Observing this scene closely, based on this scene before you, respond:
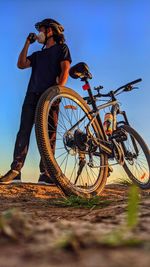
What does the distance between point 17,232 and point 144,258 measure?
0.37 meters

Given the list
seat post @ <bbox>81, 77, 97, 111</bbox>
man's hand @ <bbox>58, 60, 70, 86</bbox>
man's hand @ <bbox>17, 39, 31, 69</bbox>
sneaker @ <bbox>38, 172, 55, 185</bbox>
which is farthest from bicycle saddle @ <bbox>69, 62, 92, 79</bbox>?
sneaker @ <bbox>38, 172, 55, 185</bbox>

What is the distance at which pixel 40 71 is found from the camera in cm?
484

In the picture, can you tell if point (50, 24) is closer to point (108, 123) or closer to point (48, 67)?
point (48, 67)

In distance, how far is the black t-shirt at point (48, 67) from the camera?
4.77m

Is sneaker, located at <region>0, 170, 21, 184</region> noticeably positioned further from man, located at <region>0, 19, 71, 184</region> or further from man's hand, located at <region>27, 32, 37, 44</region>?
man's hand, located at <region>27, 32, 37, 44</region>

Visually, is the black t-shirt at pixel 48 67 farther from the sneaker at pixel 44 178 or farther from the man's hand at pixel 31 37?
the sneaker at pixel 44 178

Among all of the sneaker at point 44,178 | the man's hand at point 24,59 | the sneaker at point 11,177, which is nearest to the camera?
the sneaker at point 11,177

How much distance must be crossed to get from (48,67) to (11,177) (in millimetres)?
1289

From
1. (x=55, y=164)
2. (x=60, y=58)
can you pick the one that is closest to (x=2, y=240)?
(x=55, y=164)

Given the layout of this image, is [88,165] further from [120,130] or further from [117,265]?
[117,265]

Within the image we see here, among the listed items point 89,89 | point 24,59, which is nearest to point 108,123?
point 89,89

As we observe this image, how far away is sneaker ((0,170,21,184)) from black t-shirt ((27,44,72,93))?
95cm

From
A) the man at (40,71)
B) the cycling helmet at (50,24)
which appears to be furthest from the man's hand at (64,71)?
the cycling helmet at (50,24)

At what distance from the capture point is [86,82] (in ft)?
14.4
